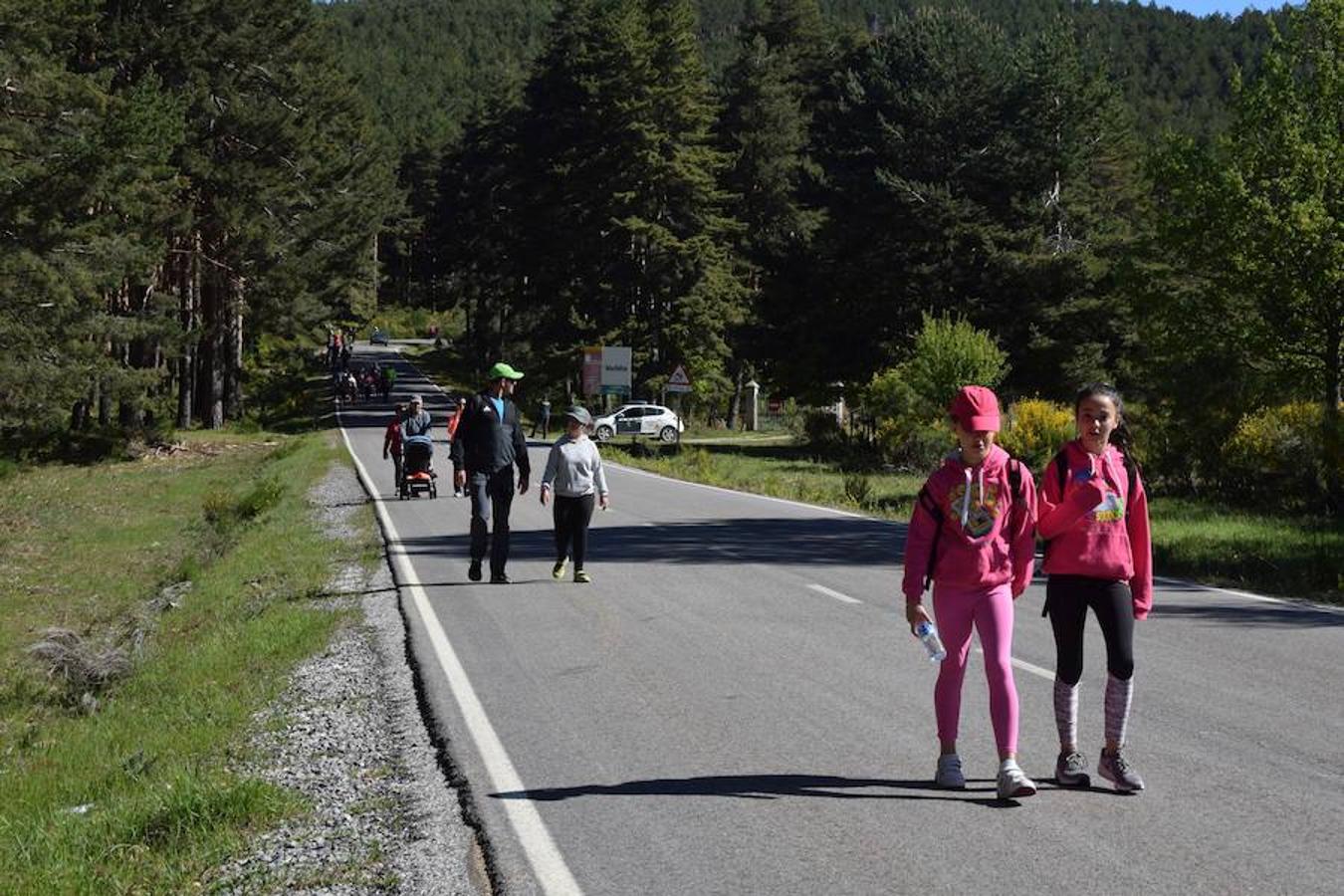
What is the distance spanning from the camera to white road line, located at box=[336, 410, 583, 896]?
5.95 meters

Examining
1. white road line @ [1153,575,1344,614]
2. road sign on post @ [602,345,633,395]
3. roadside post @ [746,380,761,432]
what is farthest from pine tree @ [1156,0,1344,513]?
roadside post @ [746,380,761,432]

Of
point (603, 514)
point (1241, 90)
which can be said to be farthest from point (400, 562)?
point (1241, 90)

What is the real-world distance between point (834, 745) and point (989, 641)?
157cm

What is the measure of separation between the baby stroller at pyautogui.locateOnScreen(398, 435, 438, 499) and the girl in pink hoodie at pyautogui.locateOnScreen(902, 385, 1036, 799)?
71.4 feet

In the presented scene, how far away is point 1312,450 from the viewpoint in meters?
28.3

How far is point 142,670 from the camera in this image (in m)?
14.0

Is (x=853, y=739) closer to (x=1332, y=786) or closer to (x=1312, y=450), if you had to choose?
(x=1332, y=786)

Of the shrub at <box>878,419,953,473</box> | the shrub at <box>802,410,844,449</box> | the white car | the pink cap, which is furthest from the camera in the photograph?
the white car

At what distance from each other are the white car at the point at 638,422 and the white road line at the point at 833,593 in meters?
42.1

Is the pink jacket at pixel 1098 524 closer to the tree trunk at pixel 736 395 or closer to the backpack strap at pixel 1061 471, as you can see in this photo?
the backpack strap at pixel 1061 471

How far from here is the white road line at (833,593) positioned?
14.1m

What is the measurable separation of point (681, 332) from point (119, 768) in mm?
50745

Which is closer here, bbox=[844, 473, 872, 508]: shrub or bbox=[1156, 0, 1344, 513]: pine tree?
bbox=[844, 473, 872, 508]: shrub

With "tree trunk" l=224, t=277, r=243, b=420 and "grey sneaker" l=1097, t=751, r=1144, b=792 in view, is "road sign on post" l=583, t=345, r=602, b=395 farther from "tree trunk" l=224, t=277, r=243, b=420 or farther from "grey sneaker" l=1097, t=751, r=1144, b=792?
"grey sneaker" l=1097, t=751, r=1144, b=792
